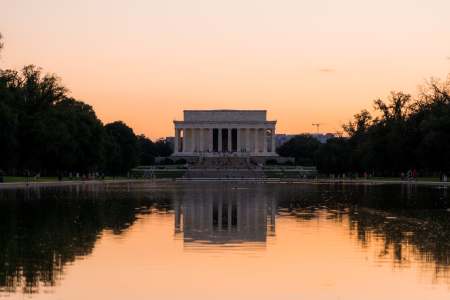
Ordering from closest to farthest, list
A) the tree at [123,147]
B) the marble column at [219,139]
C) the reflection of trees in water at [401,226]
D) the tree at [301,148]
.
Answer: the reflection of trees in water at [401,226], the tree at [123,147], the marble column at [219,139], the tree at [301,148]

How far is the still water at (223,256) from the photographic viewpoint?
13617 mm

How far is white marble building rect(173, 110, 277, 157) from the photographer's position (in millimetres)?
160500

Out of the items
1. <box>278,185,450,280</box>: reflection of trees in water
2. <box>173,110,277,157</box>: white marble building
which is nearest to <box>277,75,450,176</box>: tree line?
<box>173,110,277,157</box>: white marble building

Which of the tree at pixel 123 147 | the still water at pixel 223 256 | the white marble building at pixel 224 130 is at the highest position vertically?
the white marble building at pixel 224 130

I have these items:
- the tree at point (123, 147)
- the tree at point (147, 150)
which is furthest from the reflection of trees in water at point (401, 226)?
the tree at point (147, 150)

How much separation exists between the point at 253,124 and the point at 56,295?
485 feet

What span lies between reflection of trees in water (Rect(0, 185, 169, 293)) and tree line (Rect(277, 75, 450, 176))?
178 feet

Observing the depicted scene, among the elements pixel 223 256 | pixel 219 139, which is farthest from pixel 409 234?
pixel 219 139

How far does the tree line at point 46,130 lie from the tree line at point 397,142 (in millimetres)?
31999

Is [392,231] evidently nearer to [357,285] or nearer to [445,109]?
[357,285]

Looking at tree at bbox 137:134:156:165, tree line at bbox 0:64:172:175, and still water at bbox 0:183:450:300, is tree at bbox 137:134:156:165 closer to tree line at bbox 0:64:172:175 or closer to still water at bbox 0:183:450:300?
tree line at bbox 0:64:172:175

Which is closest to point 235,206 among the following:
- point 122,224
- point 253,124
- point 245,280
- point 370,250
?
point 122,224

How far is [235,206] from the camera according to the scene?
122ft

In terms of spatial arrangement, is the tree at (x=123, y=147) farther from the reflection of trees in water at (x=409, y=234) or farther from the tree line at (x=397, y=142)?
the reflection of trees in water at (x=409, y=234)
